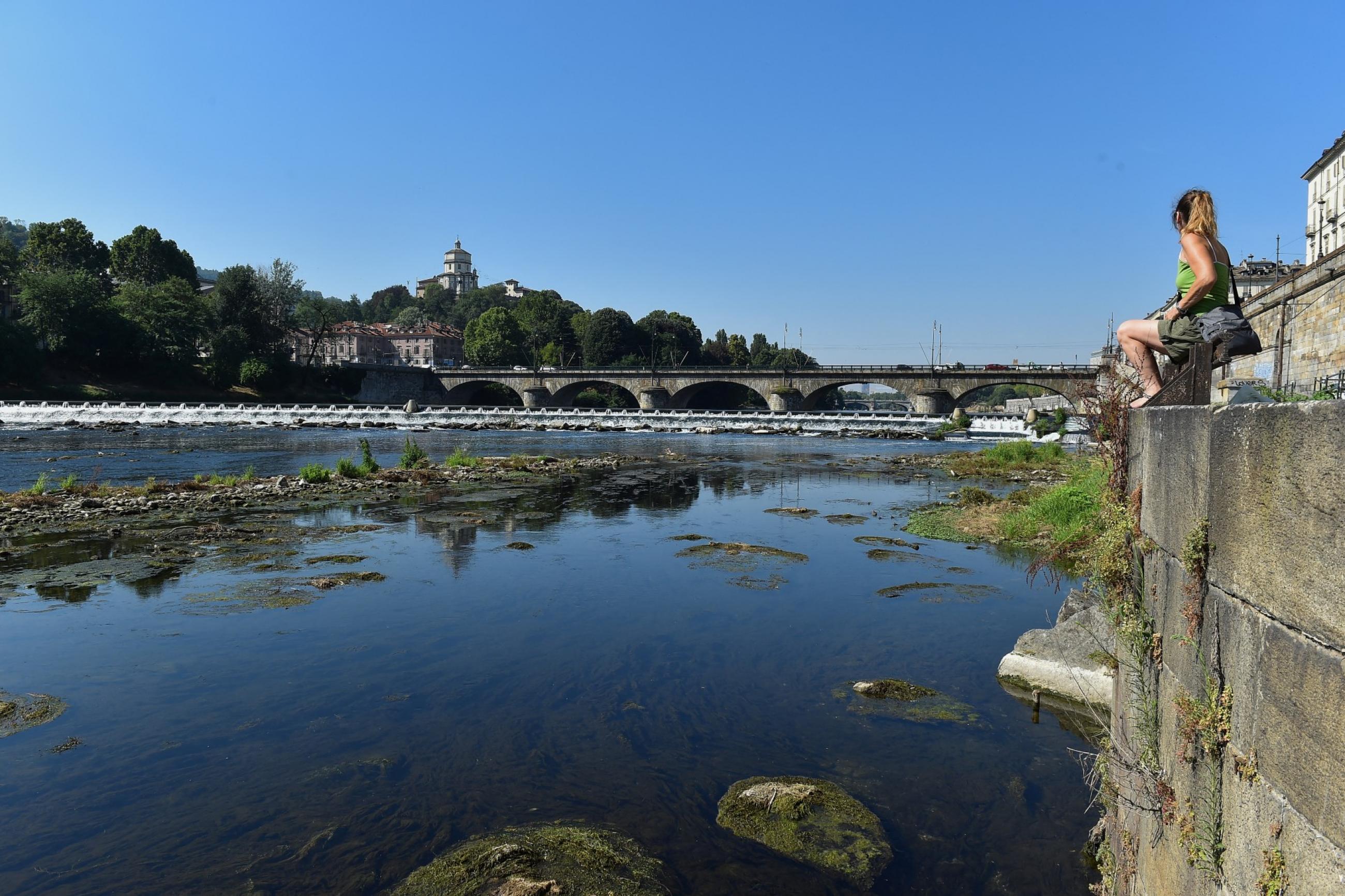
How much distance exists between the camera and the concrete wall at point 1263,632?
2189 mm

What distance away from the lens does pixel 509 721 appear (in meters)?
6.81

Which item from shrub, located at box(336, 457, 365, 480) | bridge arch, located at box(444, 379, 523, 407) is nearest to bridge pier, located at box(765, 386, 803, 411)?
bridge arch, located at box(444, 379, 523, 407)

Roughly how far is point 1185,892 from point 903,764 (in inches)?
117

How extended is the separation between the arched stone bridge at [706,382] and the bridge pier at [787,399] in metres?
0.05

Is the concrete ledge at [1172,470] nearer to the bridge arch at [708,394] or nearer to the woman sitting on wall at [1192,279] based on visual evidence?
the woman sitting on wall at [1192,279]

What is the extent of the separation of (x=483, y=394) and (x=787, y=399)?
A: 4353 centimetres

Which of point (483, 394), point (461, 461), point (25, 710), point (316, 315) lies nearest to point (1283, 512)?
point (25, 710)

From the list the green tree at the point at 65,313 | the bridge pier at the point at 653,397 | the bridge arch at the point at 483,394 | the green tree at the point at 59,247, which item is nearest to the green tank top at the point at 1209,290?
the bridge pier at the point at 653,397

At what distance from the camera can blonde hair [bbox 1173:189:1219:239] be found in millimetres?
4504

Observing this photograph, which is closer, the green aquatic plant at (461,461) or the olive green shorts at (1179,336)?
the olive green shorts at (1179,336)

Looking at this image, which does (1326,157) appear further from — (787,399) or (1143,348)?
(1143,348)

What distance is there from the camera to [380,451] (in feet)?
129

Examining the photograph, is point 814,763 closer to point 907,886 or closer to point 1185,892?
point 907,886

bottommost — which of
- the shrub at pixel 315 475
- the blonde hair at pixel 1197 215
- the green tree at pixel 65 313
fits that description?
the shrub at pixel 315 475
